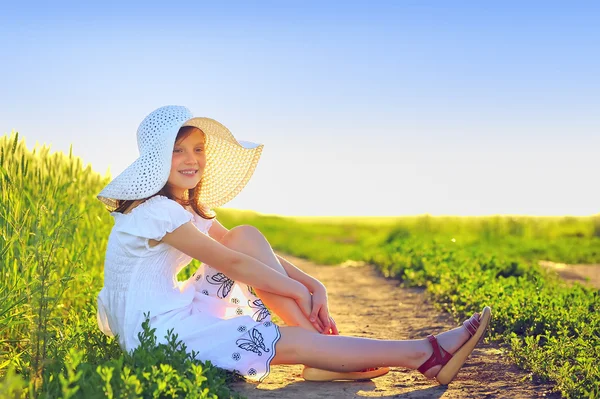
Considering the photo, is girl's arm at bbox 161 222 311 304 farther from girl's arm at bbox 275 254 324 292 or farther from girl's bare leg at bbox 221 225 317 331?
girl's arm at bbox 275 254 324 292

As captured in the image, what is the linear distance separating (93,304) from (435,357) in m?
2.80

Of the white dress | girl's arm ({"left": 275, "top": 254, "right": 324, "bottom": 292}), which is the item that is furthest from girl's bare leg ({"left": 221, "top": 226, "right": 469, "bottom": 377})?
girl's arm ({"left": 275, "top": 254, "right": 324, "bottom": 292})

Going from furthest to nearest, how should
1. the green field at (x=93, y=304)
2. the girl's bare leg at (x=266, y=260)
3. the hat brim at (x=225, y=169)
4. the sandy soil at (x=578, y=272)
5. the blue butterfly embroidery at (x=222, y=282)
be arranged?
the sandy soil at (x=578, y=272) → the hat brim at (x=225, y=169) → the blue butterfly embroidery at (x=222, y=282) → the girl's bare leg at (x=266, y=260) → the green field at (x=93, y=304)

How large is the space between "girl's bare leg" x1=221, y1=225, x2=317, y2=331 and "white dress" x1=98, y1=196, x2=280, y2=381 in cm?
19

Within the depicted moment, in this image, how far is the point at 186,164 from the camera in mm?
4023

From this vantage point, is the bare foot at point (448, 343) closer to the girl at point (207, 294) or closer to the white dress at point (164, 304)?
the girl at point (207, 294)

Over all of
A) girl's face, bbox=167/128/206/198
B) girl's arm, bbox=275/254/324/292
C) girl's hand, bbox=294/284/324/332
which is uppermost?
girl's face, bbox=167/128/206/198

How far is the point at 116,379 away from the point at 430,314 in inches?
153

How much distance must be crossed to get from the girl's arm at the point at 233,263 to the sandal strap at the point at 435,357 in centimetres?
74

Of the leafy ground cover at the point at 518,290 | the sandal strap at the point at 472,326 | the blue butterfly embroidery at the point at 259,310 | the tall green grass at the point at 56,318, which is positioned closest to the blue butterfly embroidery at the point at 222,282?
the blue butterfly embroidery at the point at 259,310

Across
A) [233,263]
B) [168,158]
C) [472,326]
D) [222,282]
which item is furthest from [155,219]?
[472,326]

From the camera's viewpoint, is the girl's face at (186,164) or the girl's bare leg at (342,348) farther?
the girl's face at (186,164)

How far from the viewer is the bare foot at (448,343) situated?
3.86 metres

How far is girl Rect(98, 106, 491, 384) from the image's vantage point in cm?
368
